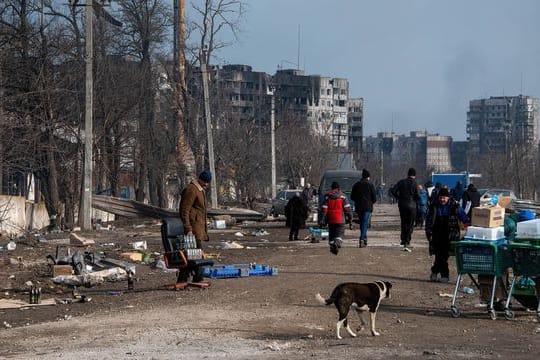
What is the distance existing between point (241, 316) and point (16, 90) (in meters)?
27.2

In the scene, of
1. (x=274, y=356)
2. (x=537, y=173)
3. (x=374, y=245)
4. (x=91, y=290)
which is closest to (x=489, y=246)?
(x=274, y=356)

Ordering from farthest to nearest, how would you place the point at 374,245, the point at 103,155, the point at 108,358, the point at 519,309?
the point at 103,155 → the point at 374,245 → the point at 519,309 → the point at 108,358

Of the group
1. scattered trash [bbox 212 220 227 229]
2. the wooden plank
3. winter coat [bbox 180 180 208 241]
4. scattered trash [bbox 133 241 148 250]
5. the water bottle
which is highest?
winter coat [bbox 180 180 208 241]

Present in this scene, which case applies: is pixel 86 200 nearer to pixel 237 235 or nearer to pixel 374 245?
pixel 237 235

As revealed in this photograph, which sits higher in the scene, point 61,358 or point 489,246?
point 489,246

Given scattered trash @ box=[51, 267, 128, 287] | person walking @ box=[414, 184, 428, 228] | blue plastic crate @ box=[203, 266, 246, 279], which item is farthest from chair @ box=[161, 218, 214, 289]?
person walking @ box=[414, 184, 428, 228]

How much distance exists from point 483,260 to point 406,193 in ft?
38.6

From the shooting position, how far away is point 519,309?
49.6 feet

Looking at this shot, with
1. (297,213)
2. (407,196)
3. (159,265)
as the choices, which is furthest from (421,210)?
(159,265)

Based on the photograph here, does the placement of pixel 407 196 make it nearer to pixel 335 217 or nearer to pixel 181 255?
pixel 335 217

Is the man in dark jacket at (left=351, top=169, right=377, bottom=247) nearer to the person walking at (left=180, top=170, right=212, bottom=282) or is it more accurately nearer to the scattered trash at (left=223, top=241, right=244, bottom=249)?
the scattered trash at (left=223, top=241, right=244, bottom=249)

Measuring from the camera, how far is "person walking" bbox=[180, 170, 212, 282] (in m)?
17.6

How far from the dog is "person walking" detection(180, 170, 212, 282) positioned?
5.24 m

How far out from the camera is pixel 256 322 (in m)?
13.8
